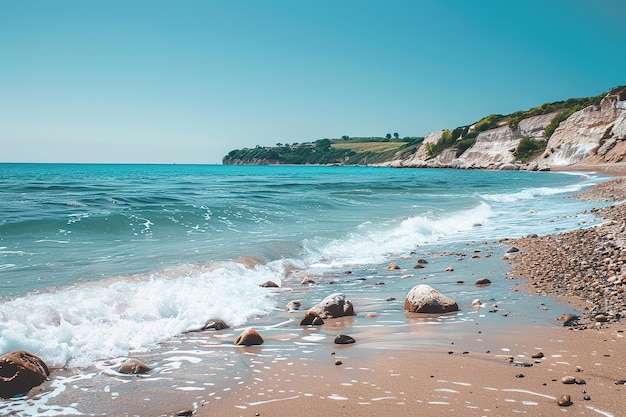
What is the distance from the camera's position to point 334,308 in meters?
5.77

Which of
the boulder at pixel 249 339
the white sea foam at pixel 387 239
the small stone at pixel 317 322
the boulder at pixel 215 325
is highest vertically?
the boulder at pixel 249 339

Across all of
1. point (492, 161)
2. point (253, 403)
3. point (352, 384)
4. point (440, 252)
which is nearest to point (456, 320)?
point (352, 384)

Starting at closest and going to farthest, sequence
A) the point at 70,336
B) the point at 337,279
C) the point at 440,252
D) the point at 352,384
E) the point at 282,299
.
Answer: the point at 352,384 → the point at 70,336 → the point at 282,299 → the point at 337,279 → the point at 440,252

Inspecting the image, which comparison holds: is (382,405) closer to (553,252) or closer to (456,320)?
(456,320)

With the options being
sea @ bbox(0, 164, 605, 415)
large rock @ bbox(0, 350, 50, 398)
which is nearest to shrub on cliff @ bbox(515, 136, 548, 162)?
sea @ bbox(0, 164, 605, 415)

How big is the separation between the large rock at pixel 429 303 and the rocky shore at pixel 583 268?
4.84 feet

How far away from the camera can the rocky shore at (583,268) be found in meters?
5.31

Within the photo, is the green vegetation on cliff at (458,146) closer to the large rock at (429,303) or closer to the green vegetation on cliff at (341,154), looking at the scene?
the green vegetation on cliff at (341,154)

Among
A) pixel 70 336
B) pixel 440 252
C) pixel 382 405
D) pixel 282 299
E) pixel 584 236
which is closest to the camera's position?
pixel 382 405

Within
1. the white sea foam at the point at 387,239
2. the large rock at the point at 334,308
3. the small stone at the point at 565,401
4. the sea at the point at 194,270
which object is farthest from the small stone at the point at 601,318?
the white sea foam at the point at 387,239

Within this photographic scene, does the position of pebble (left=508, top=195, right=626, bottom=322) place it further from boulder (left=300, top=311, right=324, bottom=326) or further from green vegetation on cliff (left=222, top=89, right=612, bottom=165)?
green vegetation on cliff (left=222, top=89, right=612, bottom=165)

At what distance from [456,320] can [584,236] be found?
6.29m

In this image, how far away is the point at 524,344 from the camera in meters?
4.19

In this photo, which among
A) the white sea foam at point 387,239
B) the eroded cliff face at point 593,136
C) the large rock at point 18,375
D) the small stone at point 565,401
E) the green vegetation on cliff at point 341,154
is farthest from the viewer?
the green vegetation on cliff at point 341,154
